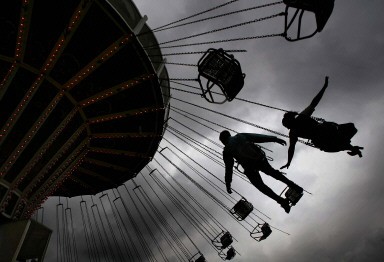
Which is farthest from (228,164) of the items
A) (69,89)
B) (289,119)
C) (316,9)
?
(69,89)

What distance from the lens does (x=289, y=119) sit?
5.16 metres

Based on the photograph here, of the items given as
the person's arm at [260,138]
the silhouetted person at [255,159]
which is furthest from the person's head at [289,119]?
the person's arm at [260,138]

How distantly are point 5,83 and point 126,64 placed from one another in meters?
3.58

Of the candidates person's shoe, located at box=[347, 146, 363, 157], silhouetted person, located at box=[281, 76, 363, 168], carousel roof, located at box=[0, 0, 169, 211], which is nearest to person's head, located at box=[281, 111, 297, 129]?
silhouetted person, located at box=[281, 76, 363, 168]

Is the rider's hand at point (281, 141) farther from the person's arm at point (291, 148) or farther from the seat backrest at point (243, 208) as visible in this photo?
the seat backrest at point (243, 208)

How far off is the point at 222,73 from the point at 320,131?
2.14m

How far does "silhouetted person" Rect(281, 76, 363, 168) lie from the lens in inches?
189

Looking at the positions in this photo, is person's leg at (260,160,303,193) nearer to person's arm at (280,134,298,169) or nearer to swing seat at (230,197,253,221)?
person's arm at (280,134,298,169)

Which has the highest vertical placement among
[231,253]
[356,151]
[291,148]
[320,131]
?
[231,253]

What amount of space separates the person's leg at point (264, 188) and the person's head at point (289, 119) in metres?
1.48

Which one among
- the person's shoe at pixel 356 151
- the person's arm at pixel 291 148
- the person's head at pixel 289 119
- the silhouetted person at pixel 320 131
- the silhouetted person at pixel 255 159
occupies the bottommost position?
the person's shoe at pixel 356 151

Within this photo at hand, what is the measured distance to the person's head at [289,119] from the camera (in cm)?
516

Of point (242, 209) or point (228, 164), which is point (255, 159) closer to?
point (228, 164)

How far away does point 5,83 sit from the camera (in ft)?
27.1
